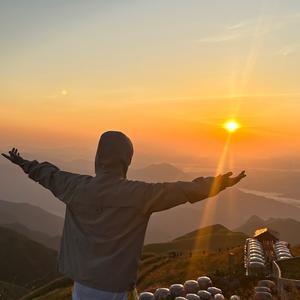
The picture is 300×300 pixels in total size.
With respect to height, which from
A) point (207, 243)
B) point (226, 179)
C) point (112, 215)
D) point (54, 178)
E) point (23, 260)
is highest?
point (207, 243)

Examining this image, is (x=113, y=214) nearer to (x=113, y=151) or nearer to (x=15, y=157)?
(x=113, y=151)

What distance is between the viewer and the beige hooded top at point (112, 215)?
4.50 m

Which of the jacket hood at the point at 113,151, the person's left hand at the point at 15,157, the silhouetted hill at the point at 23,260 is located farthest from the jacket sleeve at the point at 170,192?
the silhouetted hill at the point at 23,260

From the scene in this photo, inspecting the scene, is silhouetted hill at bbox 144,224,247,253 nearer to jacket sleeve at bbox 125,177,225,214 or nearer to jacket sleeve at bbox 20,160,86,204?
jacket sleeve at bbox 20,160,86,204

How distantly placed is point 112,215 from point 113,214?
16mm

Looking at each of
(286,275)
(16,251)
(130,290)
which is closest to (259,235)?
(286,275)

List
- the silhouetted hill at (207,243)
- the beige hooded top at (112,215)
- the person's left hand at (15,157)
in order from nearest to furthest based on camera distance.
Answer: the beige hooded top at (112,215) → the person's left hand at (15,157) → the silhouetted hill at (207,243)

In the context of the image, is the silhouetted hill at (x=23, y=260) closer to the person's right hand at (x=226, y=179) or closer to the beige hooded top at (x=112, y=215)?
the beige hooded top at (x=112, y=215)

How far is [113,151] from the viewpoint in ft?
15.5

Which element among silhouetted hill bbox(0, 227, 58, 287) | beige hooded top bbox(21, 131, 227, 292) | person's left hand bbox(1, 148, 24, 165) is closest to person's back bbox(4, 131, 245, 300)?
beige hooded top bbox(21, 131, 227, 292)

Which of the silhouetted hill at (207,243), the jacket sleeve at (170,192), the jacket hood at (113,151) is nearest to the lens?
the jacket sleeve at (170,192)

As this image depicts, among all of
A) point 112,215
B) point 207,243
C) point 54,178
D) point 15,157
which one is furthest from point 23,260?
point 112,215

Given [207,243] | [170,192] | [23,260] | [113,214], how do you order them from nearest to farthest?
[170,192]
[113,214]
[207,243]
[23,260]

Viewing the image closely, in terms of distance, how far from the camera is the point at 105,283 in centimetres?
461
